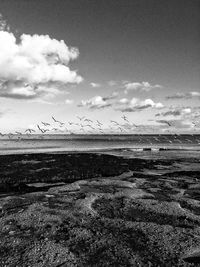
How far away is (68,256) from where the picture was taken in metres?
8.99

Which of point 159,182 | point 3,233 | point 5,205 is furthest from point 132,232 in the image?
point 159,182

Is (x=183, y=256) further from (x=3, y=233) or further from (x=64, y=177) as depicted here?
(x=64, y=177)

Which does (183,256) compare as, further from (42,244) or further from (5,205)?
(5,205)

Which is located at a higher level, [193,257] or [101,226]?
[101,226]

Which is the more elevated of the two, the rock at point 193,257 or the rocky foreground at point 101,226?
the rocky foreground at point 101,226

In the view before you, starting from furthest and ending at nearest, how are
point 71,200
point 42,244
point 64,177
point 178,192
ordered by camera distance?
point 64,177 → point 178,192 → point 71,200 → point 42,244

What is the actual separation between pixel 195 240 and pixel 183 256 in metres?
1.36

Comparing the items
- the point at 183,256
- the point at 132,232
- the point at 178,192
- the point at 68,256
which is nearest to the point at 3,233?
Result: the point at 68,256

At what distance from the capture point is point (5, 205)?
14.6 m

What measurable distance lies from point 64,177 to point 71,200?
32.2 feet

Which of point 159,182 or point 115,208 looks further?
point 159,182

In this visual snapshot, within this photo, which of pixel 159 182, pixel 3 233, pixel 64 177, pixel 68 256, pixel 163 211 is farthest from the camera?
pixel 64 177

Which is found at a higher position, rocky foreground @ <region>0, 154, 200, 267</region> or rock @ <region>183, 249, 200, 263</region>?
rocky foreground @ <region>0, 154, 200, 267</region>

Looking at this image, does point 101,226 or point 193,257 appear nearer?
point 193,257
